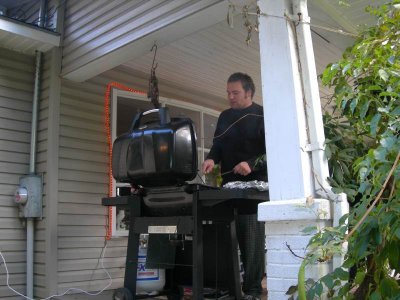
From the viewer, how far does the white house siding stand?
12.6ft

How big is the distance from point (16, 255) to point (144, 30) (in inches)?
92.5

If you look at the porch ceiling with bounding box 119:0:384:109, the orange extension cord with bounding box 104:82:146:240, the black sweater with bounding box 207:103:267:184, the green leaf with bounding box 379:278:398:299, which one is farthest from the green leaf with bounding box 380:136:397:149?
the orange extension cord with bounding box 104:82:146:240

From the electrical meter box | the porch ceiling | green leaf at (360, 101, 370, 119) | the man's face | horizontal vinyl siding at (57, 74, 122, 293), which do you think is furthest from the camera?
horizontal vinyl siding at (57, 74, 122, 293)

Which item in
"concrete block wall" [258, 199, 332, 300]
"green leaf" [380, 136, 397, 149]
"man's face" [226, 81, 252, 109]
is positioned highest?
"man's face" [226, 81, 252, 109]

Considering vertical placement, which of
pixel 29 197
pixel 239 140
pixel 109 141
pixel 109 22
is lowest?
pixel 29 197

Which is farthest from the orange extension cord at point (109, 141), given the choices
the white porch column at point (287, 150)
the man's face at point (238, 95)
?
the white porch column at point (287, 150)

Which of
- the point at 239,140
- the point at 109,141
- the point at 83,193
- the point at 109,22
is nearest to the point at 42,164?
the point at 83,193

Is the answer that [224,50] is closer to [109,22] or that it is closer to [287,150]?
[109,22]

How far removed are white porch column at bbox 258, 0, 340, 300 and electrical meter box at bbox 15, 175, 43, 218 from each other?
2467 millimetres

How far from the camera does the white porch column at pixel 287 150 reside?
6.84 feet

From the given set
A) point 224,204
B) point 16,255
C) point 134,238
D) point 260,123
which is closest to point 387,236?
point 224,204

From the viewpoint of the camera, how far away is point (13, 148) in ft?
13.1

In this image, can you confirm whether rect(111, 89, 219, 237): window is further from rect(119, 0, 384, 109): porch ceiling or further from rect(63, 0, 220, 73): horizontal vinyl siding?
rect(63, 0, 220, 73): horizontal vinyl siding

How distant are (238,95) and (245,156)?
496mm
